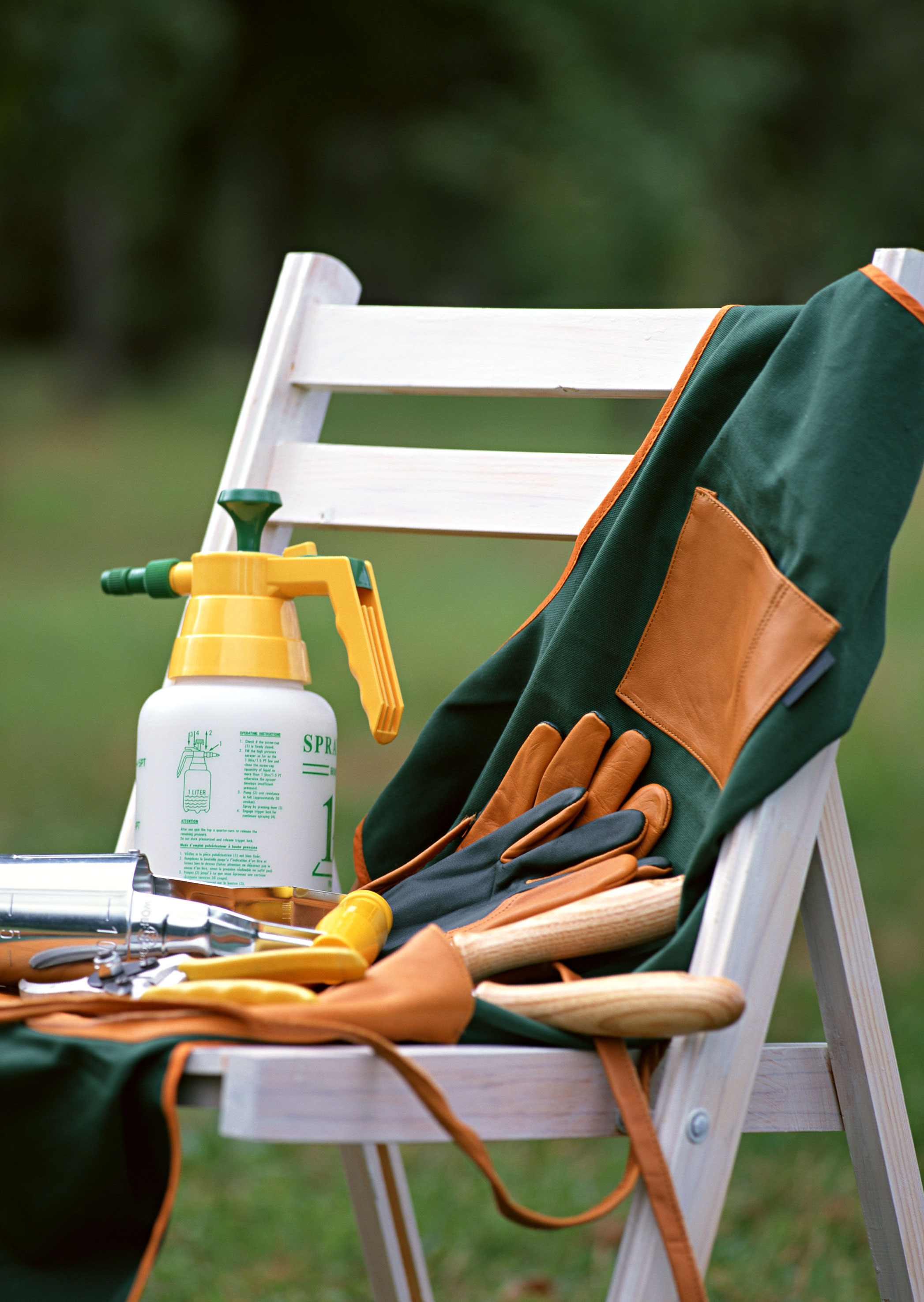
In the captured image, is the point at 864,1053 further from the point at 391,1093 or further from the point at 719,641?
the point at 391,1093

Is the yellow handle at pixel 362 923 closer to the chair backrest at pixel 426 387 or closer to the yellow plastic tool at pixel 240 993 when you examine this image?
the yellow plastic tool at pixel 240 993

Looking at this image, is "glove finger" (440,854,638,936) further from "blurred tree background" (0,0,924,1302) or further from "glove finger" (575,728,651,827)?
"blurred tree background" (0,0,924,1302)

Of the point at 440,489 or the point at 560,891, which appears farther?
the point at 440,489

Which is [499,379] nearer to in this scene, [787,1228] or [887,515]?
[887,515]

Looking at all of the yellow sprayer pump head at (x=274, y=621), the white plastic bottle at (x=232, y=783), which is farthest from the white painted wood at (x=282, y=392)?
the white plastic bottle at (x=232, y=783)

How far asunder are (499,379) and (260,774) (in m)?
0.50

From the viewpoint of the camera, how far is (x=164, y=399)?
11391 millimetres

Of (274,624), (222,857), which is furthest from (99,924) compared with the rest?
(274,624)

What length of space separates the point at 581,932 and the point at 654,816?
149 mm

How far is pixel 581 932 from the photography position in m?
0.76

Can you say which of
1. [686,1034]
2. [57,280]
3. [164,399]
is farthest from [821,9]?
[686,1034]

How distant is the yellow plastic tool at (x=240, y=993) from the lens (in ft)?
2.05

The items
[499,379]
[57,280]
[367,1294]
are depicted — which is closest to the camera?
[499,379]

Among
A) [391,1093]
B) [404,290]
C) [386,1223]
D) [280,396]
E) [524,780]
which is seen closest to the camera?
[391,1093]
